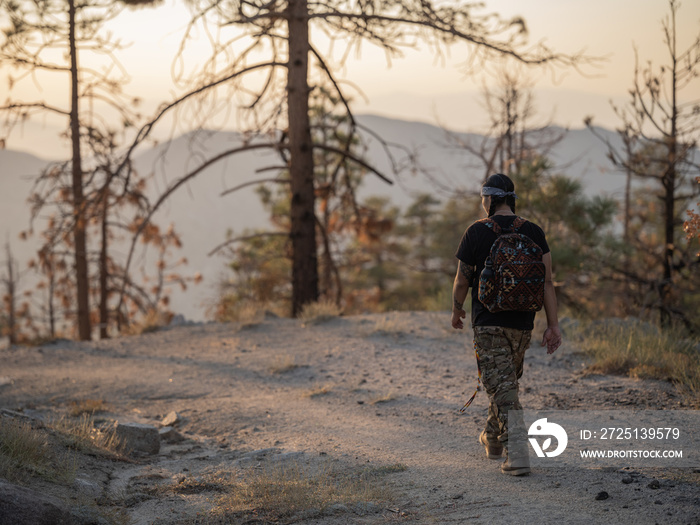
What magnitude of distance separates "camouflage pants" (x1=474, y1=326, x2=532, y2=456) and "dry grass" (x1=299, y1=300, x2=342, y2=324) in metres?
6.44

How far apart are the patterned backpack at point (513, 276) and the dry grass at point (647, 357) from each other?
7.65 feet

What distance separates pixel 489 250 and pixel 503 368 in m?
0.79

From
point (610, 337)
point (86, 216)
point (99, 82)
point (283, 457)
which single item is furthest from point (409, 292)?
point (283, 457)

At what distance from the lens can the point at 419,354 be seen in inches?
323

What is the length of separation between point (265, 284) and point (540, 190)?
11436mm

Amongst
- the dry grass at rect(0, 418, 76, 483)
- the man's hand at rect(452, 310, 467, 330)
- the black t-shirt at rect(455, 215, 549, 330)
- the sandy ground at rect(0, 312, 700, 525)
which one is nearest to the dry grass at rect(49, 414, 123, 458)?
the sandy ground at rect(0, 312, 700, 525)

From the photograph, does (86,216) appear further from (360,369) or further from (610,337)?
(610,337)

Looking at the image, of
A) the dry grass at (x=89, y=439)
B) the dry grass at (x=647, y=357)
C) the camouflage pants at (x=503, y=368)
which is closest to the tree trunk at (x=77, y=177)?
the dry grass at (x=89, y=439)

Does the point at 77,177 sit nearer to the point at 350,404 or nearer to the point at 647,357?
the point at 350,404

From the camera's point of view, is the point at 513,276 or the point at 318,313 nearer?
the point at 513,276

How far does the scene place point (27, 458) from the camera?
13.0ft

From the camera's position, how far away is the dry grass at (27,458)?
3750 millimetres

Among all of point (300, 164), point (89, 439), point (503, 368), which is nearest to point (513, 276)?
point (503, 368)

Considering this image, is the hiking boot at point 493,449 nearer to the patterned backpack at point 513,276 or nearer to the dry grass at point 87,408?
the patterned backpack at point 513,276
